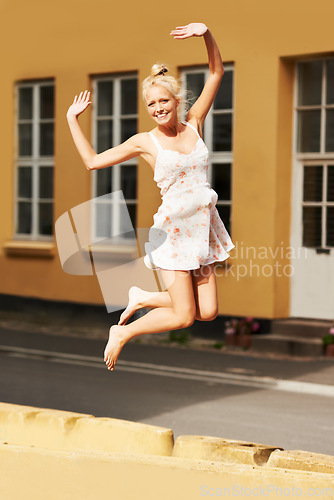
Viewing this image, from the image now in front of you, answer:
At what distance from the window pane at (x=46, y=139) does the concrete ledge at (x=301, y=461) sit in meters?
13.3

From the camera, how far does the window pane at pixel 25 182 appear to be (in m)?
17.6

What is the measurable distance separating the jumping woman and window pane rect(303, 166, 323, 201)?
35.5 ft

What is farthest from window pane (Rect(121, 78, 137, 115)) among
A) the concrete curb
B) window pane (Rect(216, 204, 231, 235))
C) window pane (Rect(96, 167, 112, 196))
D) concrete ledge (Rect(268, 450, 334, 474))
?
concrete ledge (Rect(268, 450, 334, 474))

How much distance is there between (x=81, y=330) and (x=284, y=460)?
1231 cm

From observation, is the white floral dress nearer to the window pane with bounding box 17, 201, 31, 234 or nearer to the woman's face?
the woman's face

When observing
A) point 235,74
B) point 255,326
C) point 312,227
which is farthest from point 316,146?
point 255,326

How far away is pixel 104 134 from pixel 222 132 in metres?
2.44

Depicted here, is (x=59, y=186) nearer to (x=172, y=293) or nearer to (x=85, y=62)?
(x=85, y=62)

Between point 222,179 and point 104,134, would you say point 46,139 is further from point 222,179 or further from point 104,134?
point 222,179

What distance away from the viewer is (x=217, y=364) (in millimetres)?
12969

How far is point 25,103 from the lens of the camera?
57.5 feet

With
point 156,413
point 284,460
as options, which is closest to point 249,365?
point 156,413

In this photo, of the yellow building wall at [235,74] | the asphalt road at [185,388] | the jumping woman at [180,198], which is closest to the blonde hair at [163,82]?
the jumping woman at [180,198]

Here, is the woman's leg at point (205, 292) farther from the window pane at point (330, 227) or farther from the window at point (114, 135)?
→ the window at point (114, 135)
